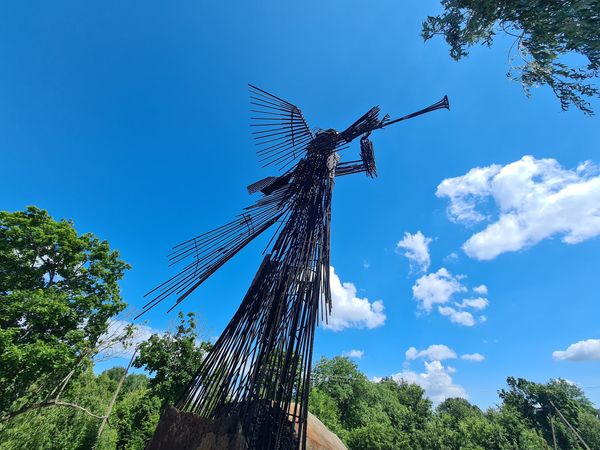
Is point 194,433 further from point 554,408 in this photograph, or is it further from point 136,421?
point 554,408

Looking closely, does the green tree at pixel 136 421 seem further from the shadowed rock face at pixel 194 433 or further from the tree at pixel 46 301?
the shadowed rock face at pixel 194 433

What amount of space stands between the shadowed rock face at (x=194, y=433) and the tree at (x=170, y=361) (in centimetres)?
969

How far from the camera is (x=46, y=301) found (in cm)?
809

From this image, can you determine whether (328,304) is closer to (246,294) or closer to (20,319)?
(246,294)

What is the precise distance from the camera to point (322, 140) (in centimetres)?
337

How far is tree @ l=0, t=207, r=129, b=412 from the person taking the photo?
7676 mm

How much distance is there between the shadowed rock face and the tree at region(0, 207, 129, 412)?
7923 millimetres

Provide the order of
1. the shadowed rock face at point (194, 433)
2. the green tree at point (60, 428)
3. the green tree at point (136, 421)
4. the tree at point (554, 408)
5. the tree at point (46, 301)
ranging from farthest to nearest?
the tree at point (554, 408) < the green tree at point (136, 421) < the green tree at point (60, 428) < the tree at point (46, 301) < the shadowed rock face at point (194, 433)

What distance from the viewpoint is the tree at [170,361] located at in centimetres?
1079

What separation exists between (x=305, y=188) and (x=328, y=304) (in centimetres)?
141

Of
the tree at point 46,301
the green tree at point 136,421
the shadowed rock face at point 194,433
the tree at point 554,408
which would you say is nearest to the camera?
the shadowed rock face at point 194,433

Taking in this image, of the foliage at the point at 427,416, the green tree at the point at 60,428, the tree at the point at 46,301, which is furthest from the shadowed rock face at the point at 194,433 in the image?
the foliage at the point at 427,416

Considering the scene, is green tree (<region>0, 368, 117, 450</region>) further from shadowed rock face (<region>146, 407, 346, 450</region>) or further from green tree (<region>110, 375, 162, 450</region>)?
Answer: shadowed rock face (<region>146, 407, 346, 450</region>)

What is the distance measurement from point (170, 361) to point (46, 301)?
5.23m
